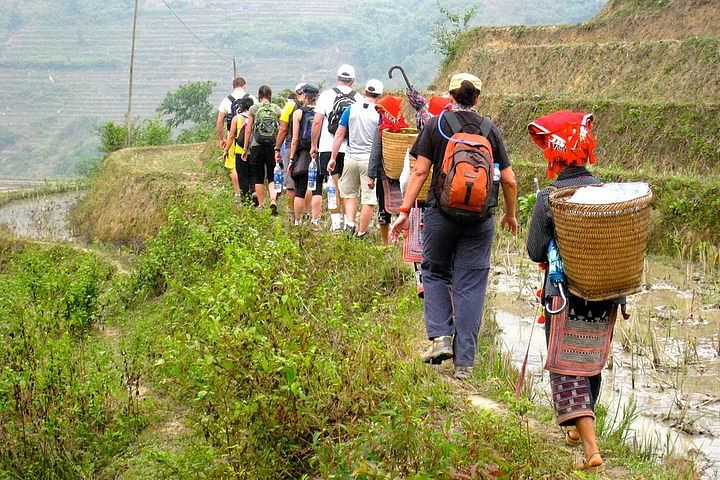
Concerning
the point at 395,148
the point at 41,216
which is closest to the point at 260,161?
the point at 395,148

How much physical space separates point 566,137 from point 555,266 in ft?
1.96

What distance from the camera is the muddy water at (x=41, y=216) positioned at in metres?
20.1

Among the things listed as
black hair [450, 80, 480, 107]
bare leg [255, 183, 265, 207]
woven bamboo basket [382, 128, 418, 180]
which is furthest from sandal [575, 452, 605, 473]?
bare leg [255, 183, 265, 207]

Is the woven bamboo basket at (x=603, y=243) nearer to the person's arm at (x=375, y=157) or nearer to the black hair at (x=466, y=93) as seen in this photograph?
the black hair at (x=466, y=93)

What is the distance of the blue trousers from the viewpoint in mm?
5754

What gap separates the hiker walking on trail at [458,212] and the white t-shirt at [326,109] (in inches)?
155

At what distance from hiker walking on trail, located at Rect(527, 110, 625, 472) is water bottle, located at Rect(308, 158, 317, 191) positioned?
5616mm

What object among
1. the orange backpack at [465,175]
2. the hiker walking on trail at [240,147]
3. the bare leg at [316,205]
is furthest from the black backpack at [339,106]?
the orange backpack at [465,175]

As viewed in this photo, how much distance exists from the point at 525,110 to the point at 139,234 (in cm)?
694

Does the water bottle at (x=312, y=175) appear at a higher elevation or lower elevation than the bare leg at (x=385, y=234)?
higher

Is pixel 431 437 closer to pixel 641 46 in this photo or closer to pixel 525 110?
pixel 525 110

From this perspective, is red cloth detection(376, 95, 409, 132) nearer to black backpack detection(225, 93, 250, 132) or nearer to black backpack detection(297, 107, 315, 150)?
black backpack detection(297, 107, 315, 150)

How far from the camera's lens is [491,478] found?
4.33 m

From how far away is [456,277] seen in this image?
584cm
